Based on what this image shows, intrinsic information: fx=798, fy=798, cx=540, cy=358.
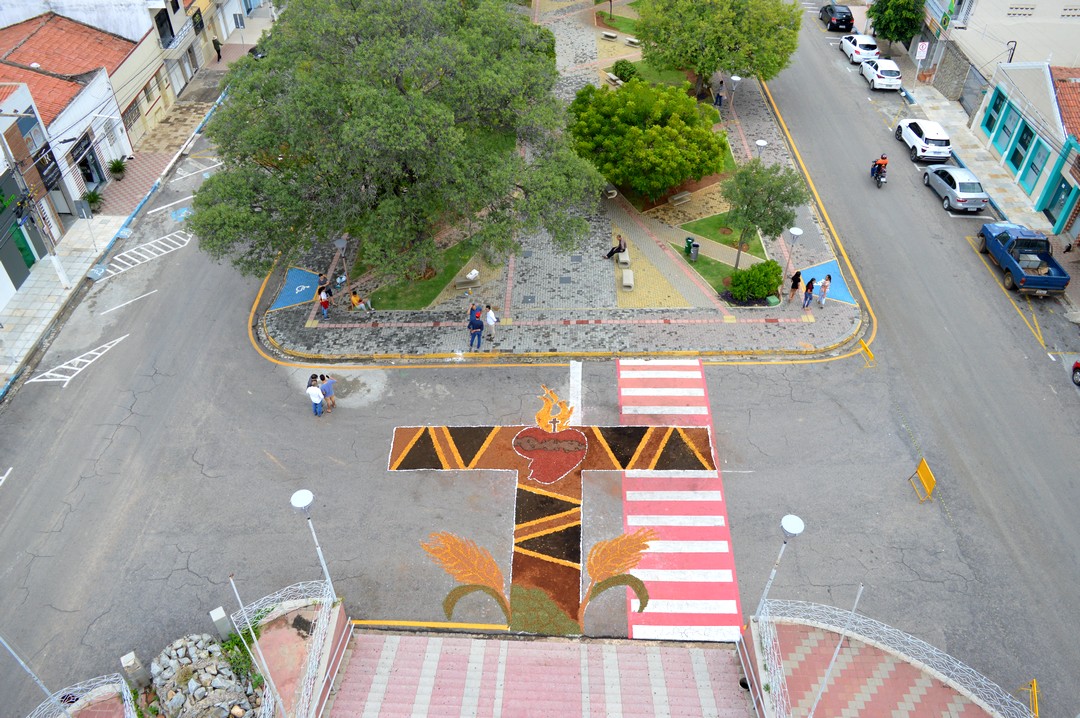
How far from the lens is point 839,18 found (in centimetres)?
5128

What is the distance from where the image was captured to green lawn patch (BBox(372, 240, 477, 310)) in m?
30.3

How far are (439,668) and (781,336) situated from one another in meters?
16.7

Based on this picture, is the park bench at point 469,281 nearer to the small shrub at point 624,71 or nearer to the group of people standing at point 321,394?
the group of people standing at point 321,394

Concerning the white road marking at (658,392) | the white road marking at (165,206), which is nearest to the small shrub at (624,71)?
the white road marking at (658,392)

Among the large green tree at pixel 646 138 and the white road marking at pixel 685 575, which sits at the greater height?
the large green tree at pixel 646 138

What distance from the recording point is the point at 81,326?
29.8 meters

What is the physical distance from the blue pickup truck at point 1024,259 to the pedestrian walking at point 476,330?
20.1m

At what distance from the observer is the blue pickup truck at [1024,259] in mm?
29453

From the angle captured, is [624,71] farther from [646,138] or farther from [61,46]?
[61,46]

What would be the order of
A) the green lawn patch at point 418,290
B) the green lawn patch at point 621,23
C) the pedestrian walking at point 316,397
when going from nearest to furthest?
1. the pedestrian walking at point 316,397
2. the green lawn patch at point 418,290
3. the green lawn patch at point 621,23

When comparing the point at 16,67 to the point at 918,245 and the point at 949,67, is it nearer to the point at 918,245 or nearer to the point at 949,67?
the point at 918,245

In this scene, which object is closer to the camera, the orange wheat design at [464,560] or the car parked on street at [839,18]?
the orange wheat design at [464,560]

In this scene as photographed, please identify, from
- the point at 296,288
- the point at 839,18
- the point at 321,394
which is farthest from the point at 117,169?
the point at 839,18

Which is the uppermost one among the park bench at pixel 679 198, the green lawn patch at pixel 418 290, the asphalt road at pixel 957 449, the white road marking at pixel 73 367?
the asphalt road at pixel 957 449
